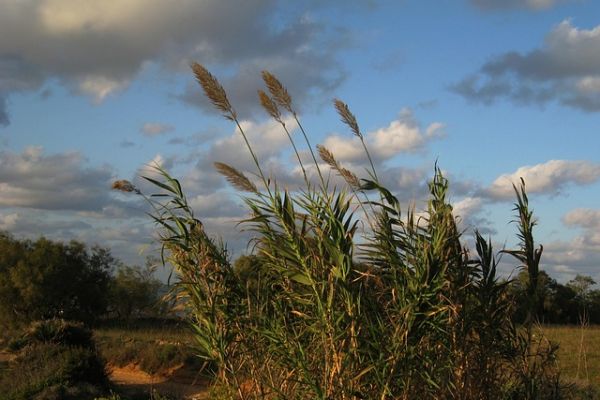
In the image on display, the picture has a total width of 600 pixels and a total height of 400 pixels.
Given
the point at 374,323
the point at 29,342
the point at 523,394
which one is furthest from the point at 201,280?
the point at 29,342

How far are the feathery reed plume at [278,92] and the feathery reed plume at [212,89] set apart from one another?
36cm

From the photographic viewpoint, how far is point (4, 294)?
29812mm

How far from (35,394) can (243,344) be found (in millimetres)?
8355

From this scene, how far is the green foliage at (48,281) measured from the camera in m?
29.7

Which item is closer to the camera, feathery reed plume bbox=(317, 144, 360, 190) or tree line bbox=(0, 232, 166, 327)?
feathery reed plume bbox=(317, 144, 360, 190)

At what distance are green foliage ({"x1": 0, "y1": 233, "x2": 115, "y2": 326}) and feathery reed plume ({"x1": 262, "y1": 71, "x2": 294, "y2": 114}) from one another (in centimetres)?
2562

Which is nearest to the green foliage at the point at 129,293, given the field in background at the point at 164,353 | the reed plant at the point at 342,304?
the field in background at the point at 164,353

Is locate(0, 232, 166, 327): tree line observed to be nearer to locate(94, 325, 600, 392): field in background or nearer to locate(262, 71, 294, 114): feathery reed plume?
locate(94, 325, 600, 392): field in background

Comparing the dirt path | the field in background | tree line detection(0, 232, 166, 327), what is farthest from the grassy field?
tree line detection(0, 232, 166, 327)

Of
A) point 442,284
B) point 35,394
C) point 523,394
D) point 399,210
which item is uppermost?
point 399,210

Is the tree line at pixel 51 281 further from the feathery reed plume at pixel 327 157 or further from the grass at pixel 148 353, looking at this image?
the feathery reed plume at pixel 327 157

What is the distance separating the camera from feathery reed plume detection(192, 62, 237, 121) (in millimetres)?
5742

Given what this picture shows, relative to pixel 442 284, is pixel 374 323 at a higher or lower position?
lower

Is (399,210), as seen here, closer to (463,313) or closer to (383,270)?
(383,270)
